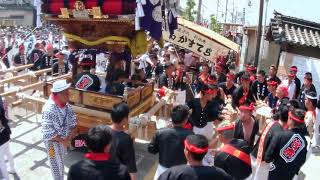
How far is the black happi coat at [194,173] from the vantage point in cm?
311

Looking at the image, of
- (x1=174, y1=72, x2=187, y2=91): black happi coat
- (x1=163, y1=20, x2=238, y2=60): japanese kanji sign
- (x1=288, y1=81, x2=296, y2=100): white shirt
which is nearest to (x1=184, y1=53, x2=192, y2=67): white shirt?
(x1=163, y1=20, x2=238, y2=60): japanese kanji sign

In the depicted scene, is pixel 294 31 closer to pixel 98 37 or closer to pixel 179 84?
pixel 179 84

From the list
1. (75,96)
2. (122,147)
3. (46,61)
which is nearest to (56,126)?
(122,147)

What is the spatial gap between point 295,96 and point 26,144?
254 inches

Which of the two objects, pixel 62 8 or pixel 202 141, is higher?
pixel 62 8

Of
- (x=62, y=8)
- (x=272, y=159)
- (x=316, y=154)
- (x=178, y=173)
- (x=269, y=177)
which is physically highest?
(x=62, y=8)

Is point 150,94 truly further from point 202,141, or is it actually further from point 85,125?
point 202,141

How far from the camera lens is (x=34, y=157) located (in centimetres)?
689

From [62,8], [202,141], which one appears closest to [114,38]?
[62,8]

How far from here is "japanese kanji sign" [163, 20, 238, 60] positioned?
11.5m

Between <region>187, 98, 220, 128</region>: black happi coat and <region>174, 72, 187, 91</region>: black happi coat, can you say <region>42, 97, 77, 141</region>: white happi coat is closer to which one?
<region>187, 98, 220, 128</region>: black happi coat

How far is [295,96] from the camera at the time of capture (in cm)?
925

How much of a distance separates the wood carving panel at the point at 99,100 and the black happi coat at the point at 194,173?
3667 mm

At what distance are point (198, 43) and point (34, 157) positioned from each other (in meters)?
6.45
